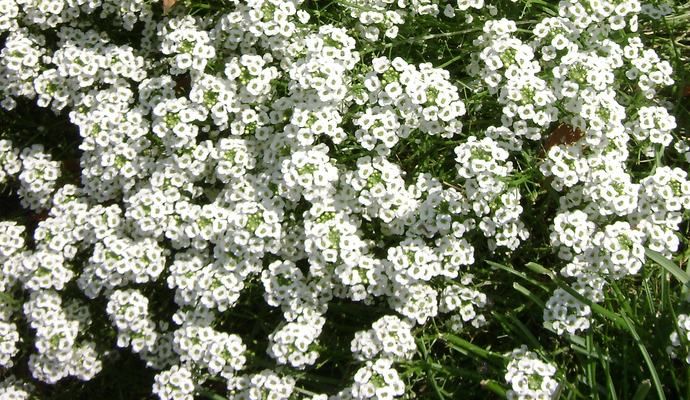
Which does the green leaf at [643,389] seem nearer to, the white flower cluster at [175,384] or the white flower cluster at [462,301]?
the white flower cluster at [462,301]

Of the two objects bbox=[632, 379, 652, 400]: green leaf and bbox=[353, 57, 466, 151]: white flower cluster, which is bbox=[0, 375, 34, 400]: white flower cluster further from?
bbox=[632, 379, 652, 400]: green leaf

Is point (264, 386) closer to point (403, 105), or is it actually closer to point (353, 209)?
point (353, 209)

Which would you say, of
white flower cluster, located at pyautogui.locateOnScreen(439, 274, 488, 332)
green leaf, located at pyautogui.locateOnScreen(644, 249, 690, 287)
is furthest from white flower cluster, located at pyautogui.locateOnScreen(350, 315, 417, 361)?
green leaf, located at pyautogui.locateOnScreen(644, 249, 690, 287)

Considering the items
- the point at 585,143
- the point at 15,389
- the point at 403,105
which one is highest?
the point at 403,105

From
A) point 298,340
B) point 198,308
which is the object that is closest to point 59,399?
point 198,308

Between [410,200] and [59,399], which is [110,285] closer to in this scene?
[59,399]

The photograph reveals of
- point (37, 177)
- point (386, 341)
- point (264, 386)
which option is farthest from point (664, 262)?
point (37, 177)

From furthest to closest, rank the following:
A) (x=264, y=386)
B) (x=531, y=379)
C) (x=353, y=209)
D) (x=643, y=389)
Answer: (x=353, y=209)
(x=264, y=386)
(x=531, y=379)
(x=643, y=389)
